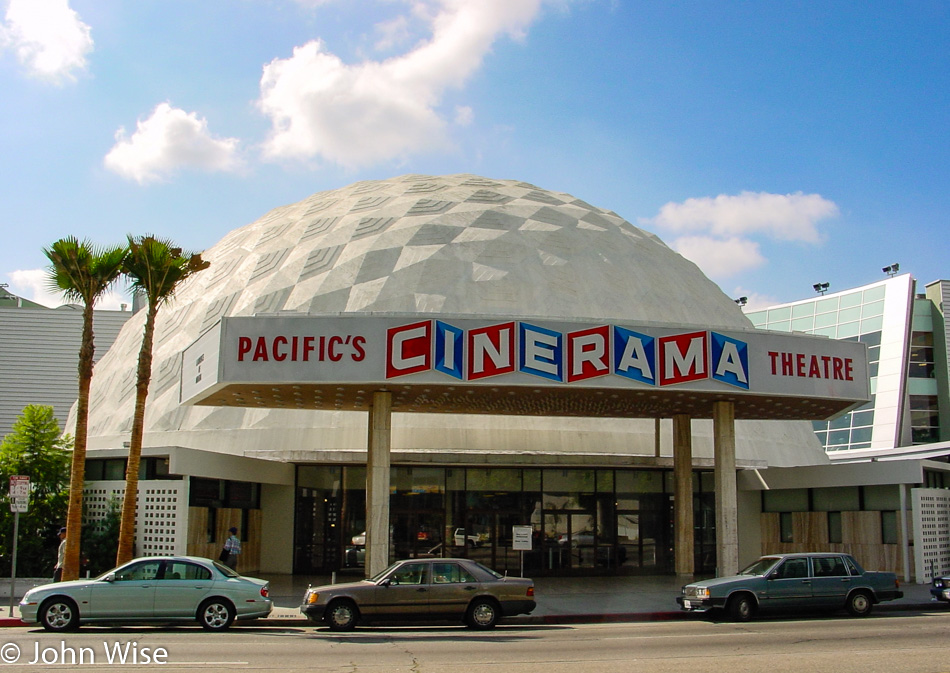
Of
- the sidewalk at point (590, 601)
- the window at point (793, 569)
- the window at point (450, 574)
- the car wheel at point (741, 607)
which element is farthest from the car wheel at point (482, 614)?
the window at point (793, 569)

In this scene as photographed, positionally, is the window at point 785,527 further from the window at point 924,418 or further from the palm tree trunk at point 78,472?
the window at point 924,418

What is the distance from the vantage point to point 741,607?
18484 millimetres

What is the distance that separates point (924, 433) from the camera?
58.7 meters

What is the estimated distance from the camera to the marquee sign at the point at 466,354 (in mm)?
21156

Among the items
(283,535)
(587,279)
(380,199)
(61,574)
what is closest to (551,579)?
(283,535)

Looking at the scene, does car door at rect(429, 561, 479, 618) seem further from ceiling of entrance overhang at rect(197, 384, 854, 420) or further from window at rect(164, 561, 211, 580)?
ceiling of entrance overhang at rect(197, 384, 854, 420)

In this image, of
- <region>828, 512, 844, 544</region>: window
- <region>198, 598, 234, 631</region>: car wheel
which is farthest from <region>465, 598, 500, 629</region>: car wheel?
<region>828, 512, 844, 544</region>: window

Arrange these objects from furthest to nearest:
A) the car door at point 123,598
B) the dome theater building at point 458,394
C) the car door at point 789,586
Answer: the dome theater building at point 458,394
the car door at point 789,586
the car door at point 123,598

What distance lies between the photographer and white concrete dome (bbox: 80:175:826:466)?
97.4ft

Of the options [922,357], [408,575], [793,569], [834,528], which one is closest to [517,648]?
[408,575]

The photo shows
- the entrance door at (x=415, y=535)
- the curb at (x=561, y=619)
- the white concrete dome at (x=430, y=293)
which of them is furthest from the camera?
the white concrete dome at (x=430, y=293)

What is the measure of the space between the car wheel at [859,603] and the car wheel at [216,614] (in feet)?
40.7

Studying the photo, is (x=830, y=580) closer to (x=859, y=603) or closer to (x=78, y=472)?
(x=859, y=603)

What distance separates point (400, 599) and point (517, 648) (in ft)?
11.4
